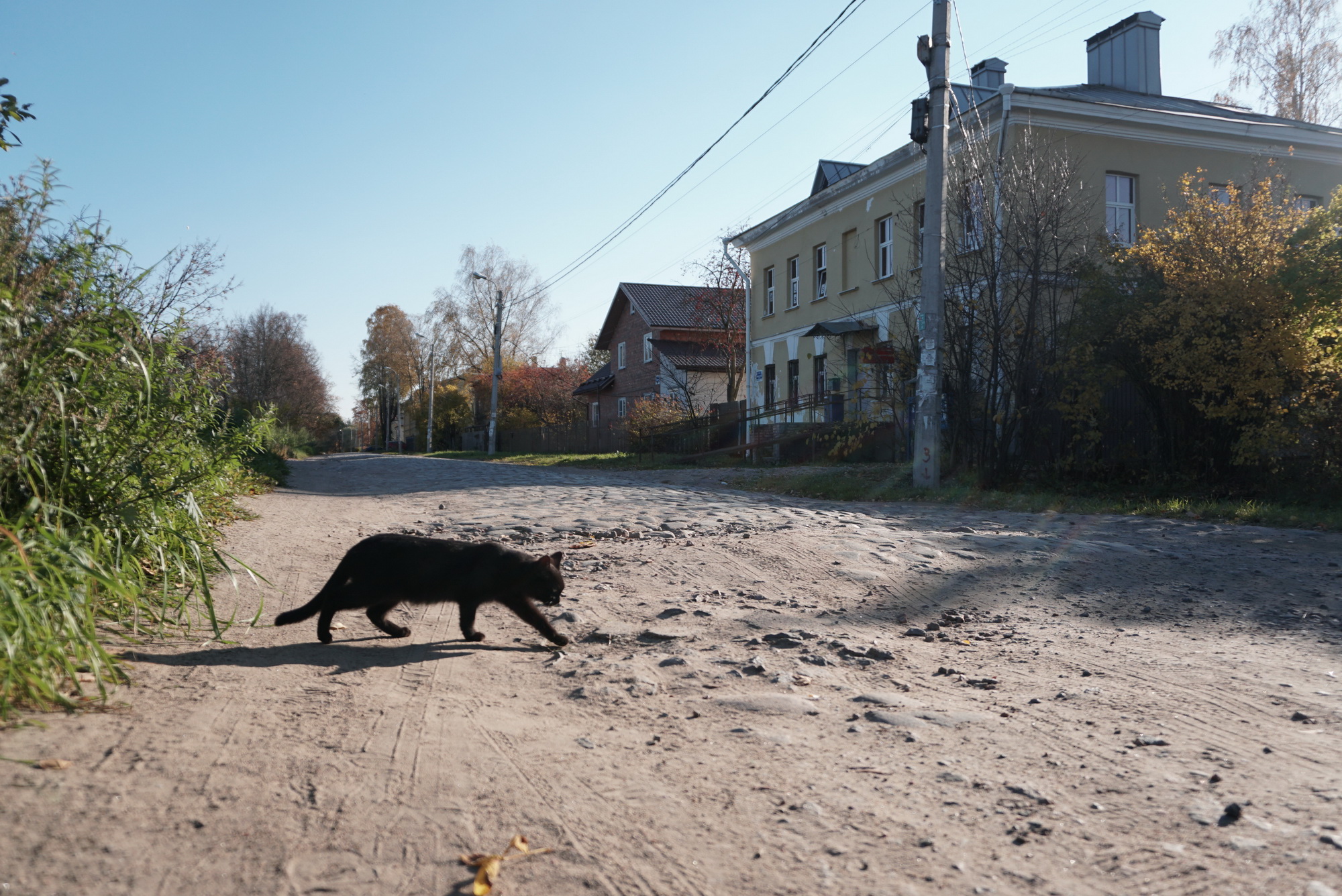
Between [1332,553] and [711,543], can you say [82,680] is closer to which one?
[711,543]

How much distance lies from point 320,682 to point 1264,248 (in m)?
11.9

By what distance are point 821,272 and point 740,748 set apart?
24017 mm

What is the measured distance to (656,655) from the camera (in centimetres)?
460

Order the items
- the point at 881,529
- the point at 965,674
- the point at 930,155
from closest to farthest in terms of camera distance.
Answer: the point at 965,674 < the point at 881,529 < the point at 930,155

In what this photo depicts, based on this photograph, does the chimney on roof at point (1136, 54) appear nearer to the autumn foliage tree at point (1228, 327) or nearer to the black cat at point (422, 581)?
the autumn foliage tree at point (1228, 327)

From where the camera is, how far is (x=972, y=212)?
13.3 m

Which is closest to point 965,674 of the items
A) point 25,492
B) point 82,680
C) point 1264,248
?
point 82,680

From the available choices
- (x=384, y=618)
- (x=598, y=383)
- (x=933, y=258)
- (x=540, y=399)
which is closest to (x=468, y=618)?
(x=384, y=618)

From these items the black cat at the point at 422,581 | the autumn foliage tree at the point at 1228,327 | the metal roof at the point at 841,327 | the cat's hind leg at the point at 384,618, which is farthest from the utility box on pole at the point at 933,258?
the metal roof at the point at 841,327

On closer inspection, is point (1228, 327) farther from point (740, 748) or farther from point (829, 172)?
point (829, 172)

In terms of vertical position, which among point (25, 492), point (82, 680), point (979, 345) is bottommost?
point (82, 680)

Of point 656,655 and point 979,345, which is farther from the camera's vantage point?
point 979,345

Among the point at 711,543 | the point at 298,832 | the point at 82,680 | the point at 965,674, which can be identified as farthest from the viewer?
the point at 711,543

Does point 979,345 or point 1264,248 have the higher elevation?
point 1264,248
